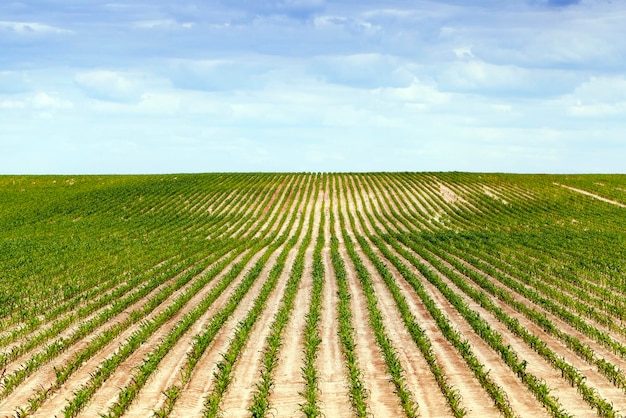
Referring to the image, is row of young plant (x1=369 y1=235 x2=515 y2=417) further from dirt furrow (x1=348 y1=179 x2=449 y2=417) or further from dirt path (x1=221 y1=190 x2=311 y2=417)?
dirt path (x1=221 y1=190 x2=311 y2=417)

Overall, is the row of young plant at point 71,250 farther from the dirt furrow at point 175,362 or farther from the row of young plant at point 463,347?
the row of young plant at point 463,347

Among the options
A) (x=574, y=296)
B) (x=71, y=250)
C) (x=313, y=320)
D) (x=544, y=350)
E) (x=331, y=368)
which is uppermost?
(x=71, y=250)

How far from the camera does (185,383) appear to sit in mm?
13688

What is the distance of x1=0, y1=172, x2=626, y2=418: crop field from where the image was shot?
12867 millimetres

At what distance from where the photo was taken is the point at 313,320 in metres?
18.9

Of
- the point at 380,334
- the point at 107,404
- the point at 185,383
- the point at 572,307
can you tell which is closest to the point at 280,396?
the point at 185,383

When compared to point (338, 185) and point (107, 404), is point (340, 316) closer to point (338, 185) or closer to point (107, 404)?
point (107, 404)

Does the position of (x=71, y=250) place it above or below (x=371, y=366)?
above

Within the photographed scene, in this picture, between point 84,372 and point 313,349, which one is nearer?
point 84,372

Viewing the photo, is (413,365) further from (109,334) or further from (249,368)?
(109,334)

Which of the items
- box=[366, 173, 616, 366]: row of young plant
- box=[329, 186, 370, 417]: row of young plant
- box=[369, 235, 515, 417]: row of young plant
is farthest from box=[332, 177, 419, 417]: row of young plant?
box=[366, 173, 616, 366]: row of young plant

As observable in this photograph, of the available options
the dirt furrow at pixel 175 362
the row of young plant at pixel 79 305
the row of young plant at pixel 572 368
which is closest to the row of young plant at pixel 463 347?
the row of young plant at pixel 572 368

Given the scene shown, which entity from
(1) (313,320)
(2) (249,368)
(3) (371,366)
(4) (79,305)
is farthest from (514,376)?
(4) (79,305)

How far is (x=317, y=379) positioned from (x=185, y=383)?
3.53 metres
